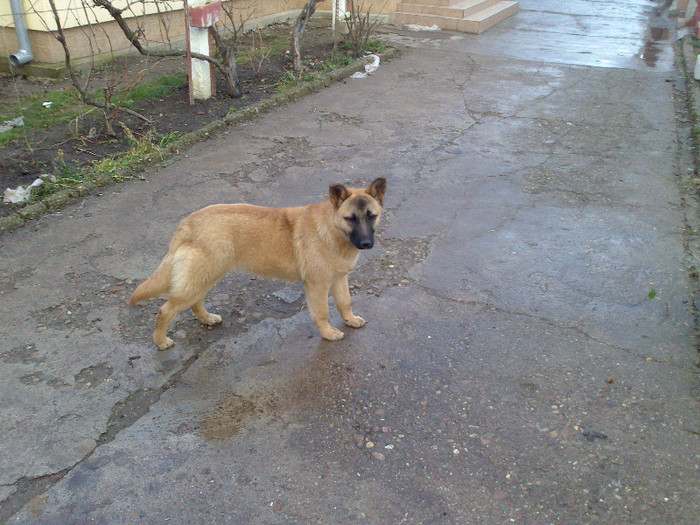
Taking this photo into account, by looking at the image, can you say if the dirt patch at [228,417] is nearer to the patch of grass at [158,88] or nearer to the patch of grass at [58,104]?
the patch of grass at [58,104]

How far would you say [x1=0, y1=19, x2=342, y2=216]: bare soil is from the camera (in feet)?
20.9

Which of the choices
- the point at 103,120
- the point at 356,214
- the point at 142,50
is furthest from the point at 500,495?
the point at 142,50

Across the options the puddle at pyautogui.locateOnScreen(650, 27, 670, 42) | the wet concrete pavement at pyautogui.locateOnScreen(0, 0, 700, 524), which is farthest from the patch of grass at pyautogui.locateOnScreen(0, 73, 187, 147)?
the puddle at pyautogui.locateOnScreen(650, 27, 670, 42)

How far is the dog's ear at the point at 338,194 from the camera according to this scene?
3.73m

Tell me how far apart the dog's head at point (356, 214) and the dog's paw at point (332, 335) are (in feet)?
2.39

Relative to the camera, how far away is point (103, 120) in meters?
7.52

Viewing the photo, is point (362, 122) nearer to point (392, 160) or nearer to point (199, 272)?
point (392, 160)

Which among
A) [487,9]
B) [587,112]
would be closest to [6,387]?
[587,112]

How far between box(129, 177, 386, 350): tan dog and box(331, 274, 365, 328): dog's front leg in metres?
0.04

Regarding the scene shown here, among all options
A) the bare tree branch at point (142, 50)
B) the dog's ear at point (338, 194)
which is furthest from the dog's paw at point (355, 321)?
the bare tree branch at point (142, 50)

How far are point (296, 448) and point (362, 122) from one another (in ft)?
20.4

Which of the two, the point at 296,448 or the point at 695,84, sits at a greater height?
the point at 695,84

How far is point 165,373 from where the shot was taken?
12.5ft

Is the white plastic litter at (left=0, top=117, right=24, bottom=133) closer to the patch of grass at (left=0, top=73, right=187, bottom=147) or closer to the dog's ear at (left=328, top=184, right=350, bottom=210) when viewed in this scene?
the patch of grass at (left=0, top=73, right=187, bottom=147)
